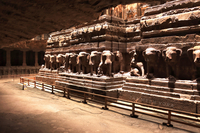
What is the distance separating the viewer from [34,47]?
2252 cm

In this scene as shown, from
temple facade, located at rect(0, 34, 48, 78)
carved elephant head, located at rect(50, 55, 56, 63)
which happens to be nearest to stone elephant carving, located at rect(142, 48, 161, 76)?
carved elephant head, located at rect(50, 55, 56, 63)

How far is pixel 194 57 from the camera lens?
5.45m

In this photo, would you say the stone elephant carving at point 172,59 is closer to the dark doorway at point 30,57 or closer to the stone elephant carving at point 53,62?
the stone elephant carving at point 53,62

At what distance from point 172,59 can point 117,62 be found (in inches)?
163

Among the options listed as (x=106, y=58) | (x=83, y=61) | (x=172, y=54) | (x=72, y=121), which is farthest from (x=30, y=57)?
(x=172, y=54)

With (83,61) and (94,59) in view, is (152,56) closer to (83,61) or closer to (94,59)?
(94,59)

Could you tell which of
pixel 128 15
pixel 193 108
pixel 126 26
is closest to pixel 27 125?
pixel 193 108

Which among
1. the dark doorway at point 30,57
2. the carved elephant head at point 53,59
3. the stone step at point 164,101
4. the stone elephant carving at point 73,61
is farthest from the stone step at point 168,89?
the dark doorway at point 30,57

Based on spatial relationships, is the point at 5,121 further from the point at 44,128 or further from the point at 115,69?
the point at 115,69

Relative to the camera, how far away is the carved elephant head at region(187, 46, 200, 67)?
5299 mm

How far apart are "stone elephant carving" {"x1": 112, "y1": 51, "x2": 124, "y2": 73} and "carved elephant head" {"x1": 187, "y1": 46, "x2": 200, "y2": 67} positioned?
168 inches

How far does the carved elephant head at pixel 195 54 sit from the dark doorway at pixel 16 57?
885 inches

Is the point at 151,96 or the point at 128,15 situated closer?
the point at 151,96

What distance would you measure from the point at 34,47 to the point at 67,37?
38.5 ft
